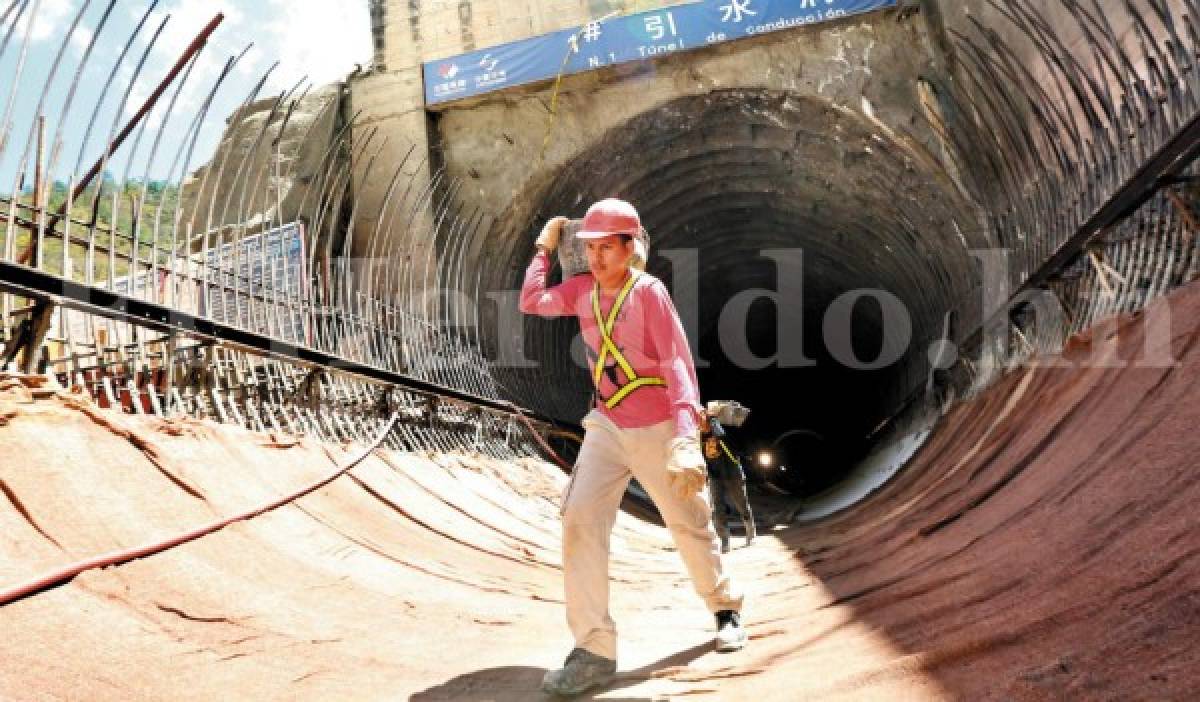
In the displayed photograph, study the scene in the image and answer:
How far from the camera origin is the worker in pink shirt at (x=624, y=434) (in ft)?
10.7

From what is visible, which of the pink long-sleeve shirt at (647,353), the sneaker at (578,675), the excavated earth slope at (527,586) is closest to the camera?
the excavated earth slope at (527,586)

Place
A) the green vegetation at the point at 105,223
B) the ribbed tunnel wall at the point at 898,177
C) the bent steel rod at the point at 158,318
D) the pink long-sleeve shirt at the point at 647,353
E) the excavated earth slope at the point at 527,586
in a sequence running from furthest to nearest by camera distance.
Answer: the ribbed tunnel wall at the point at 898,177, the green vegetation at the point at 105,223, the bent steel rod at the point at 158,318, the pink long-sleeve shirt at the point at 647,353, the excavated earth slope at the point at 527,586

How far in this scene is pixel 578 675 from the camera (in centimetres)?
312

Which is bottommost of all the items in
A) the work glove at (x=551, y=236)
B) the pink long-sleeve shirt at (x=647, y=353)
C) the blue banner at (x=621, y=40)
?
the pink long-sleeve shirt at (x=647, y=353)

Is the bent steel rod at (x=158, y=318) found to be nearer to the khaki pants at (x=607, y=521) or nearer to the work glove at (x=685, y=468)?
the khaki pants at (x=607, y=521)

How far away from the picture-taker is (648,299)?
3449 millimetres

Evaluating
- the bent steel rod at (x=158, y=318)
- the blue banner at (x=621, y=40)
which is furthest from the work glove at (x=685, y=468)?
the blue banner at (x=621, y=40)

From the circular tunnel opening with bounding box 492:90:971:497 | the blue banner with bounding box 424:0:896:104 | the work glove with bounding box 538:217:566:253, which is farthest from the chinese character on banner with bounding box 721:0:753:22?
the work glove with bounding box 538:217:566:253

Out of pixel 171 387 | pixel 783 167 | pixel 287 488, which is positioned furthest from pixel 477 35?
pixel 287 488

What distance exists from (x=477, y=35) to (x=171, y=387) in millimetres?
7636

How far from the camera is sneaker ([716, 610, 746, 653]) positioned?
11.6 feet

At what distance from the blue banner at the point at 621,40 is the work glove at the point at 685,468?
832 cm

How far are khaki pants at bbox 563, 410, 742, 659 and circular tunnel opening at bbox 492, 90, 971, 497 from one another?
24.5ft

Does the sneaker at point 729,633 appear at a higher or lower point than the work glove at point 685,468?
lower
